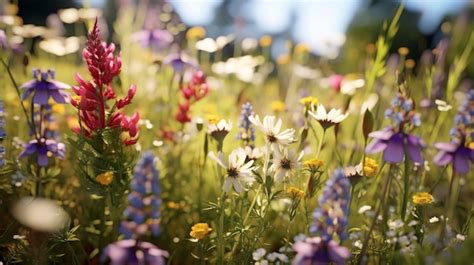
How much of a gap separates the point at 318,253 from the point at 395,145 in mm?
406

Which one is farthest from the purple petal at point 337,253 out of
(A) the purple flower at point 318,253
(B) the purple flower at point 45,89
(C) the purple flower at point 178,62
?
(C) the purple flower at point 178,62

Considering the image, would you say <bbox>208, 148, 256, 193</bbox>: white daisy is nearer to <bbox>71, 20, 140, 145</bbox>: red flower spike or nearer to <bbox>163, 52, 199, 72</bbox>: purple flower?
<bbox>71, 20, 140, 145</bbox>: red flower spike

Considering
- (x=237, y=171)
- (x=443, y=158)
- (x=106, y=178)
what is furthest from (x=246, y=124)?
(x=443, y=158)

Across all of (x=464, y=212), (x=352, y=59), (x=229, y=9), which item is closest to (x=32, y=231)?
(x=464, y=212)

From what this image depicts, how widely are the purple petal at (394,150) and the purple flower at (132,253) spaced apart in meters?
0.67

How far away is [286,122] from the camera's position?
376cm

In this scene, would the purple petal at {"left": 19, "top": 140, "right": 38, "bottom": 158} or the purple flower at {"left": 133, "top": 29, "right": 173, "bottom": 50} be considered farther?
the purple flower at {"left": 133, "top": 29, "right": 173, "bottom": 50}

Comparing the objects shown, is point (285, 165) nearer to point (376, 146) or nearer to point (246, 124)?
point (246, 124)

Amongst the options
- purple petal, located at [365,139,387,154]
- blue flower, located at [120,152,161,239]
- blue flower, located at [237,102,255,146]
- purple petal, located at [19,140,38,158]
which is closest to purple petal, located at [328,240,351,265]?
purple petal, located at [365,139,387,154]

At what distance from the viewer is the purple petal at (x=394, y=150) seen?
1576 mm

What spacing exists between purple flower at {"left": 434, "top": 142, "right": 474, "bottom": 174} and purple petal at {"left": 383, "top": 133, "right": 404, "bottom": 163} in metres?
0.17

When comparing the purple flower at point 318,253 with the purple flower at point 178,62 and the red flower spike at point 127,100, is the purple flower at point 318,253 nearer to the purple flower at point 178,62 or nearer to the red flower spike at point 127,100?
the red flower spike at point 127,100

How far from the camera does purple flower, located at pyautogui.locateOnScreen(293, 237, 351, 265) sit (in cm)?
138

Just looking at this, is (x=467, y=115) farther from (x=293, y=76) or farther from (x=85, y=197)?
(x=293, y=76)
